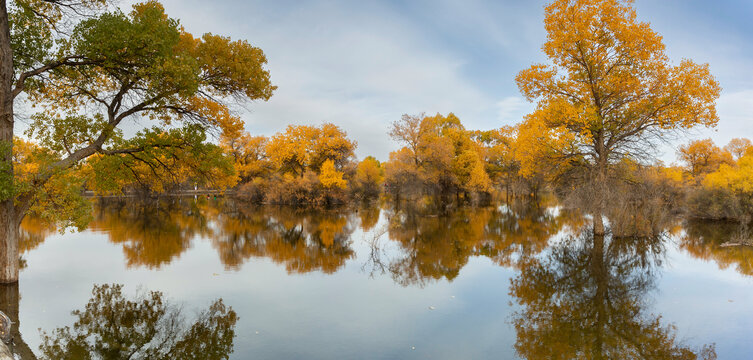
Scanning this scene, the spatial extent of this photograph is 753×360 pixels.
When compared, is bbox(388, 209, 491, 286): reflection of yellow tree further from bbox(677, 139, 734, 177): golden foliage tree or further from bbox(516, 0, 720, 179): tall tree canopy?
bbox(677, 139, 734, 177): golden foliage tree

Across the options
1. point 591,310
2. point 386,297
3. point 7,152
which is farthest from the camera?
point 386,297

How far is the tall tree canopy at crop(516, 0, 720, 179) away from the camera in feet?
48.9

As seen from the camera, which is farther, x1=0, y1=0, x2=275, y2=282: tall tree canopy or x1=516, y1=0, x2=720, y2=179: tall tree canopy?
x1=516, y1=0, x2=720, y2=179: tall tree canopy

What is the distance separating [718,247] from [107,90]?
23.5m

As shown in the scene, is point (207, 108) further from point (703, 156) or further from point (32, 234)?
point (703, 156)

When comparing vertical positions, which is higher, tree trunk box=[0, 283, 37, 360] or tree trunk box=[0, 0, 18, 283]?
tree trunk box=[0, 0, 18, 283]

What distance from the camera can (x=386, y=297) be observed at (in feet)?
29.1

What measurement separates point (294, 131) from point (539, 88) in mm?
28188

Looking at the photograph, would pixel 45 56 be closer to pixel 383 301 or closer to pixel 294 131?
pixel 383 301

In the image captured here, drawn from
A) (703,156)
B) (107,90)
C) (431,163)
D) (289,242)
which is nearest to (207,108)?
(107,90)

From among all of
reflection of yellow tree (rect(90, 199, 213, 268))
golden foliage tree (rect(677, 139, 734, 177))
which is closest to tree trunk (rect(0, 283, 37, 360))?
reflection of yellow tree (rect(90, 199, 213, 268))

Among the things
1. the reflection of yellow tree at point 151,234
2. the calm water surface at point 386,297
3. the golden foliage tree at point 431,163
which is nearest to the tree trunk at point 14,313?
the calm water surface at point 386,297

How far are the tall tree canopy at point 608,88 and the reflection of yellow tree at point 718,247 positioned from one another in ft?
14.7

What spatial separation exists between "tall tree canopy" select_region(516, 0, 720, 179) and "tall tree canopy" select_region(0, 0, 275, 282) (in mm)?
12235
